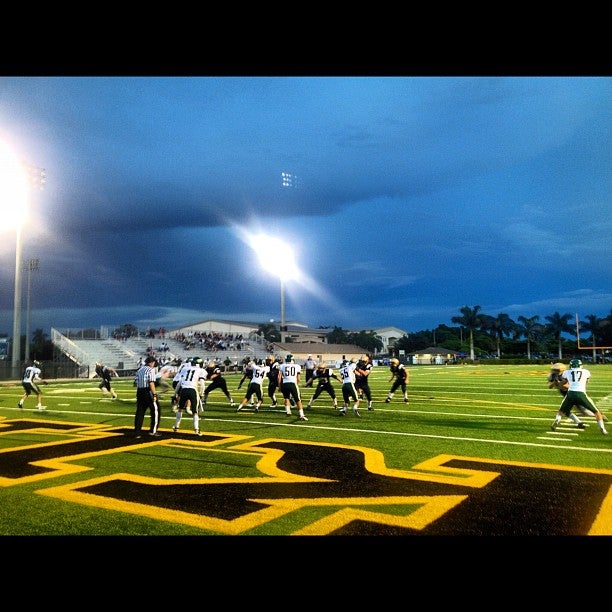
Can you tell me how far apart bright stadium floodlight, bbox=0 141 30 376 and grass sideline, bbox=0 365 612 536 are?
962 inches

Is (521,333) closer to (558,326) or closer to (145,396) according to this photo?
(558,326)

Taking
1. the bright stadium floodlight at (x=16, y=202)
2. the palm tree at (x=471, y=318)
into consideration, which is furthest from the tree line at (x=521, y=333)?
the bright stadium floodlight at (x=16, y=202)

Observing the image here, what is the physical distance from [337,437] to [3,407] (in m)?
12.0

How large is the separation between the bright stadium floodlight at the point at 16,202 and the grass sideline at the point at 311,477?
2443 cm

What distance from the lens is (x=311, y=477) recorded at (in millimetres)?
6582

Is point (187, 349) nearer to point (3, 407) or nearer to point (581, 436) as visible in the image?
point (3, 407)

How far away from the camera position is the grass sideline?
4.82 metres

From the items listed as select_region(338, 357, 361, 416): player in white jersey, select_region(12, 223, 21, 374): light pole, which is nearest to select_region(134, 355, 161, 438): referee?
select_region(338, 357, 361, 416): player in white jersey

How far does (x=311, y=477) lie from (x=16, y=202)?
117ft

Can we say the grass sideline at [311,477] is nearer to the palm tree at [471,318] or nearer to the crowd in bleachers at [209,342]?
the crowd in bleachers at [209,342]

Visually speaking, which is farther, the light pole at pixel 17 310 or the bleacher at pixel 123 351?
the bleacher at pixel 123 351

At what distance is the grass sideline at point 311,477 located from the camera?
15.8ft
